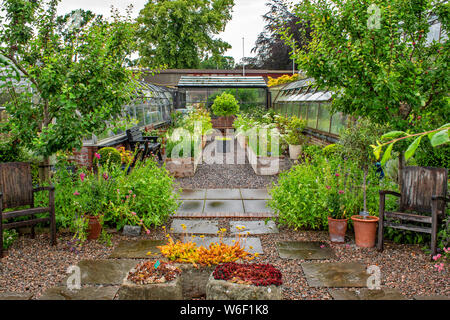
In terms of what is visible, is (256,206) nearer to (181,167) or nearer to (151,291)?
(181,167)

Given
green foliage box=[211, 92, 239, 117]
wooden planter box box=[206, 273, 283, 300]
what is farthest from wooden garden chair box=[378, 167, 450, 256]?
green foliage box=[211, 92, 239, 117]

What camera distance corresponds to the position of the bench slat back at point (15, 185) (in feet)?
14.7

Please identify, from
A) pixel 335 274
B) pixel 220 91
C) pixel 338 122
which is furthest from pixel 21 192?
pixel 220 91

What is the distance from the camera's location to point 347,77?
15.0 ft

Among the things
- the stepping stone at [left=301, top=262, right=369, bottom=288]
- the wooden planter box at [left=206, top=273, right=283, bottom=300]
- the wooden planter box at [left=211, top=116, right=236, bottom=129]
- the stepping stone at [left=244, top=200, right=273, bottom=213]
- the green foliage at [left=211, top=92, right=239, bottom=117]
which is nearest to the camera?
the wooden planter box at [left=206, top=273, right=283, bottom=300]

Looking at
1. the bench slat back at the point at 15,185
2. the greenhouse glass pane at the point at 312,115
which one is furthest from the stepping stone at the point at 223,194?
the greenhouse glass pane at the point at 312,115

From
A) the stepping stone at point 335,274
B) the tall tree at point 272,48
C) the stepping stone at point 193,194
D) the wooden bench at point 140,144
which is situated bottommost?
the stepping stone at point 335,274

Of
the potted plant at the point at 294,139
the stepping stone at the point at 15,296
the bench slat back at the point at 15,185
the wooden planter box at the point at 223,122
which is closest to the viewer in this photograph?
the stepping stone at the point at 15,296

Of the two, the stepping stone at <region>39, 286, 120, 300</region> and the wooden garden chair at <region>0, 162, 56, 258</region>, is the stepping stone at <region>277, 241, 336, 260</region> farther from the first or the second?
the wooden garden chair at <region>0, 162, 56, 258</region>

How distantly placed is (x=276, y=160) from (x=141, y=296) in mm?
6743

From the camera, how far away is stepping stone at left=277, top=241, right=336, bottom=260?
4230 mm

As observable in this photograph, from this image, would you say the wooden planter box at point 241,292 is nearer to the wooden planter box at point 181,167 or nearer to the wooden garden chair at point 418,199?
the wooden garden chair at point 418,199

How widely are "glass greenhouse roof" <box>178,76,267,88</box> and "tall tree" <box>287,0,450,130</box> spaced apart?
42.8 ft

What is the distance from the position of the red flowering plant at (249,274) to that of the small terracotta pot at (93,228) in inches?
93.6
